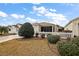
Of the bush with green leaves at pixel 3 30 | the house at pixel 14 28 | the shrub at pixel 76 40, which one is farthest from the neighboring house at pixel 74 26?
the bush with green leaves at pixel 3 30

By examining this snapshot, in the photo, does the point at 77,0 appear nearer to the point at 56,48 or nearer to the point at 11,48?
the point at 56,48

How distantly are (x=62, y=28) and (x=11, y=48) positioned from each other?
823 millimetres

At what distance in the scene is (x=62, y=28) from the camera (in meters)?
3.71

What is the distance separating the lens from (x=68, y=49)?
3.48 m

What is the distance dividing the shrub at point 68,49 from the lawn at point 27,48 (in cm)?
12

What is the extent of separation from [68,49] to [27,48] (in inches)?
24.9

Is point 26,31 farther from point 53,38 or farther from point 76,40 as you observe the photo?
point 76,40

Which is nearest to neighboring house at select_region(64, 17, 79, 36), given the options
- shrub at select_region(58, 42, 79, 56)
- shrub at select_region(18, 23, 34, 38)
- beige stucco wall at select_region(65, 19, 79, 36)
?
beige stucco wall at select_region(65, 19, 79, 36)

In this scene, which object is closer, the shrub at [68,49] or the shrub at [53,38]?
the shrub at [68,49]

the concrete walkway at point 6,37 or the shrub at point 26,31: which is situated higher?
the shrub at point 26,31

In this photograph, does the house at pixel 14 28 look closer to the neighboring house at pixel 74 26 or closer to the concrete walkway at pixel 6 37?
the concrete walkway at pixel 6 37

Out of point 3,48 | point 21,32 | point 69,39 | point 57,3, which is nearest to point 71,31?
point 69,39

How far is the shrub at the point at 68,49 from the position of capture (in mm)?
3482

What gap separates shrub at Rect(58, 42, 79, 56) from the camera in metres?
3.48
